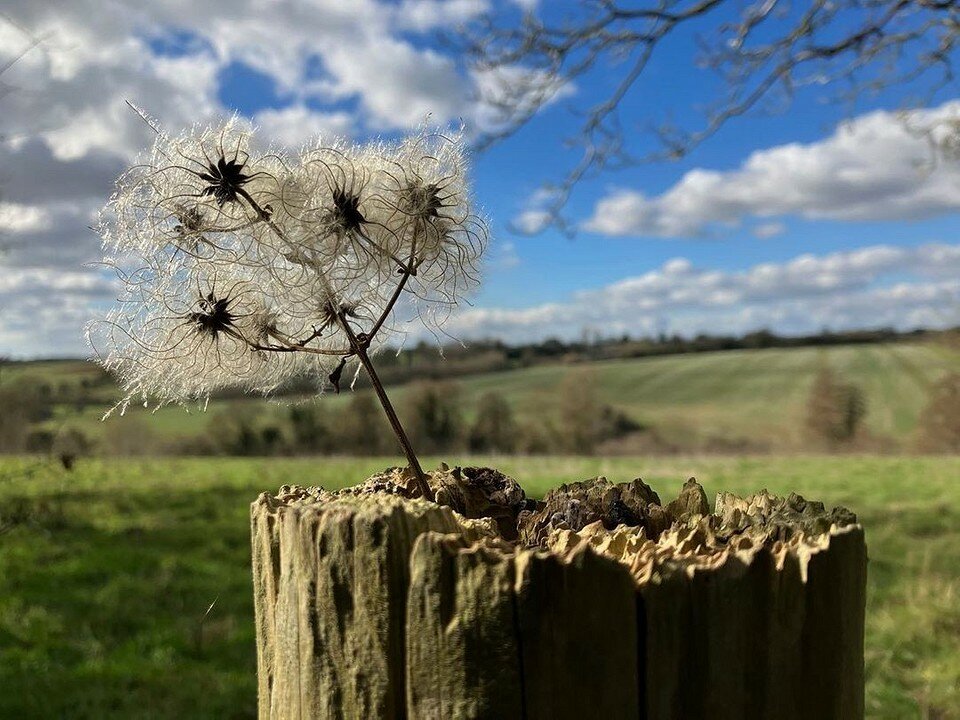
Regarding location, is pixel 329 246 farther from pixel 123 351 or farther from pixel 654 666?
pixel 654 666

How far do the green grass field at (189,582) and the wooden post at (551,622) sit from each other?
2.99 metres

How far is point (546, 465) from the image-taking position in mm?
14031

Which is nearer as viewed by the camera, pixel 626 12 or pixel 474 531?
pixel 474 531

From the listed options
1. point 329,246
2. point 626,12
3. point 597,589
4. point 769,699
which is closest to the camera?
point 597,589

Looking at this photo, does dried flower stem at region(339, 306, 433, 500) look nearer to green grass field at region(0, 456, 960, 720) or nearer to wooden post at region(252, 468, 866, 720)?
wooden post at region(252, 468, 866, 720)

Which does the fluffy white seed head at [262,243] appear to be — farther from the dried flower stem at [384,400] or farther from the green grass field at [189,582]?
the green grass field at [189,582]

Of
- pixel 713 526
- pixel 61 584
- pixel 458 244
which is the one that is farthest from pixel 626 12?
pixel 61 584

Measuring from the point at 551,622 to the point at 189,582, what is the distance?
22.9 ft

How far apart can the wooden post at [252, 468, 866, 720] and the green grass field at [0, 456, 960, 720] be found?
2.99m

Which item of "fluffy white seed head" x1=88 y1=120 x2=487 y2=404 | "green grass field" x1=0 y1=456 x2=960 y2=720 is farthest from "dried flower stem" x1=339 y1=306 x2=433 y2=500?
"green grass field" x1=0 y1=456 x2=960 y2=720

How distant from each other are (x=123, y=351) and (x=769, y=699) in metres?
1.90

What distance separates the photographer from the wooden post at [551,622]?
1420mm

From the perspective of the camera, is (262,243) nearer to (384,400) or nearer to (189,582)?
(384,400)

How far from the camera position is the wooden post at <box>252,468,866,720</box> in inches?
55.9
